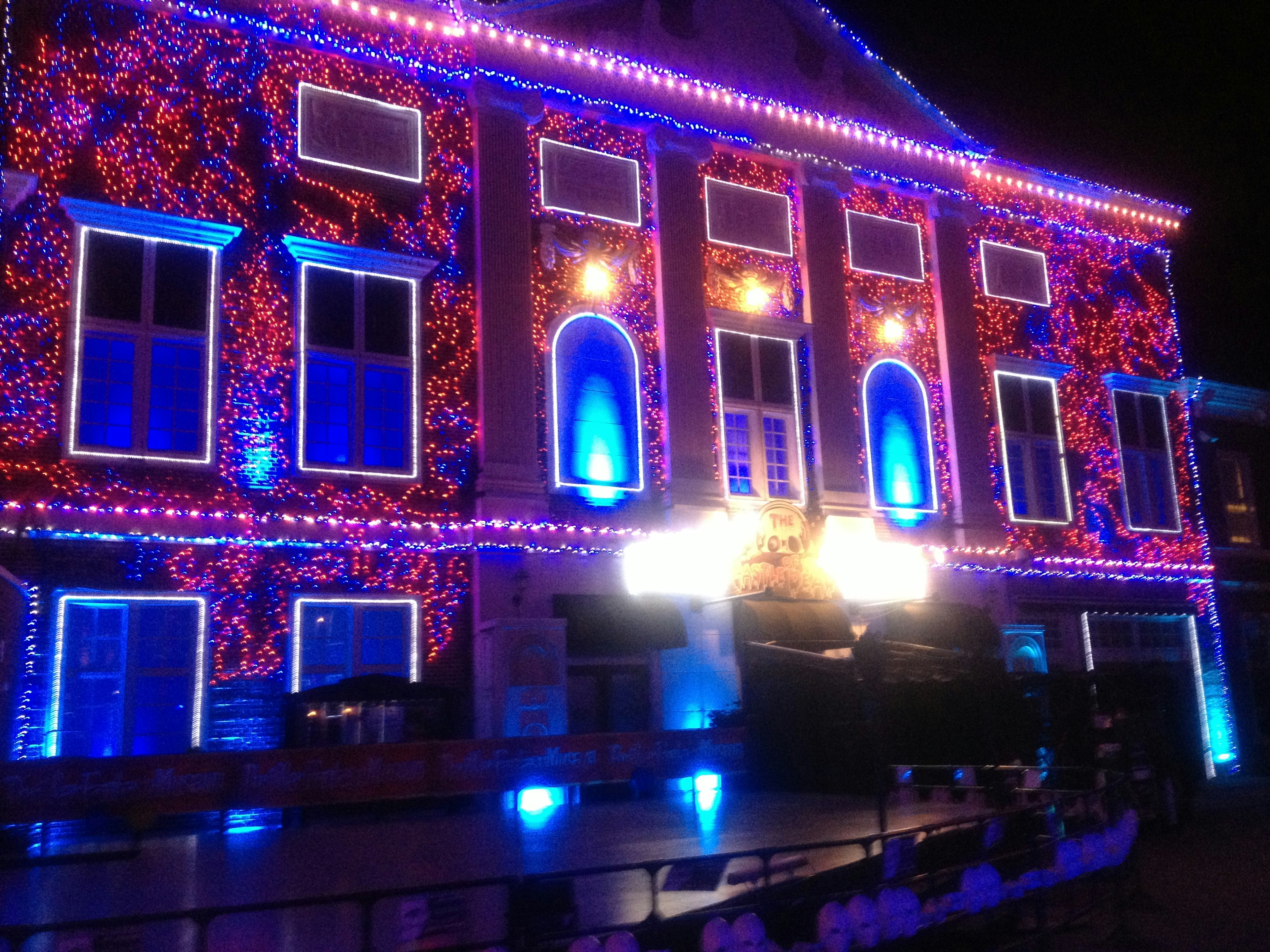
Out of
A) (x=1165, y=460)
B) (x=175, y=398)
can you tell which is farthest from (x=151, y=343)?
(x=1165, y=460)

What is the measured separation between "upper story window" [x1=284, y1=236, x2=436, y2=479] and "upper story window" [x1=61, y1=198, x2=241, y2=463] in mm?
1243

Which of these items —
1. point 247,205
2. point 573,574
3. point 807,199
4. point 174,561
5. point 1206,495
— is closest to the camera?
point 174,561

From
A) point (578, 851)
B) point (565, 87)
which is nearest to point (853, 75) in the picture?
point (565, 87)

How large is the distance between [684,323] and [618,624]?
5.28 m

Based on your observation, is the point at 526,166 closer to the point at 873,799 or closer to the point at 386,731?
the point at 386,731

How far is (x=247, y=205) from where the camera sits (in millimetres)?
15195

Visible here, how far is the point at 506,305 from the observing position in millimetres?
16594

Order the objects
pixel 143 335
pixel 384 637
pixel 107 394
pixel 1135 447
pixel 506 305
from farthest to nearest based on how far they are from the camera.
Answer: pixel 1135 447 < pixel 506 305 < pixel 384 637 < pixel 143 335 < pixel 107 394

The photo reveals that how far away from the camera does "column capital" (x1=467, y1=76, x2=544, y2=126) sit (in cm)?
1716

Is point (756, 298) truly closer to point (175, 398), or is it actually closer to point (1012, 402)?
point (1012, 402)

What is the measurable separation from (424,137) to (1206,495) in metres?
18.6

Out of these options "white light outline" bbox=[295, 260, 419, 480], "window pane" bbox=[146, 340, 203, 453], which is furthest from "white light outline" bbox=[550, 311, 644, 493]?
"window pane" bbox=[146, 340, 203, 453]

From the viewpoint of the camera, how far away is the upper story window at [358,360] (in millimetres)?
15297

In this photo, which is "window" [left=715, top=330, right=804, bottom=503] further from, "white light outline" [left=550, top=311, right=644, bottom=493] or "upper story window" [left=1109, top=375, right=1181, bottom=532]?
"upper story window" [left=1109, top=375, right=1181, bottom=532]
